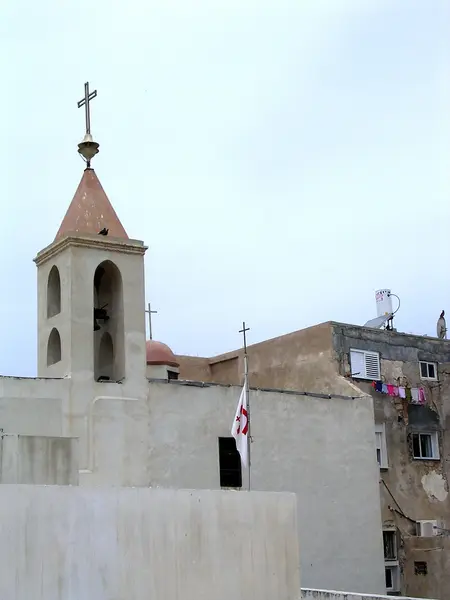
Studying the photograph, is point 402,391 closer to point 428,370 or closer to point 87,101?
point 428,370

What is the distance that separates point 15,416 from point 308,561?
25.4 ft

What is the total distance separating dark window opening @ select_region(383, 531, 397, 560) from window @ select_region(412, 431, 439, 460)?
244cm

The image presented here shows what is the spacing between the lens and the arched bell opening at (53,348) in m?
20.7

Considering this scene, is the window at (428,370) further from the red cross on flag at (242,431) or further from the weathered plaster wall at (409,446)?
the red cross on flag at (242,431)

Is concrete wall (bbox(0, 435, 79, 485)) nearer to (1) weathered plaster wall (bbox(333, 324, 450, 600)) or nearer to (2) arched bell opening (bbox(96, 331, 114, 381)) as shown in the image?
(2) arched bell opening (bbox(96, 331, 114, 381))

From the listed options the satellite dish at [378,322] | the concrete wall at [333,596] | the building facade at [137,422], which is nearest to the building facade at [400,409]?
the satellite dish at [378,322]

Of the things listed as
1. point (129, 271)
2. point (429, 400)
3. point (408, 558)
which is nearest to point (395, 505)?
point (408, 558)

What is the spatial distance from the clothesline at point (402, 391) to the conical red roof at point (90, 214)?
9.48m

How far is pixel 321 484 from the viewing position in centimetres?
2348

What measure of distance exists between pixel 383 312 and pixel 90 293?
1260 cm

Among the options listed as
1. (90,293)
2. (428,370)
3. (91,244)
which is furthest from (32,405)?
(428,370)

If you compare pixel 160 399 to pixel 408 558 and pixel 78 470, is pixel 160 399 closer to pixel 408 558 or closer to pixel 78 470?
pixel 78 470

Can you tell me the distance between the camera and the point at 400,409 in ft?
90.9

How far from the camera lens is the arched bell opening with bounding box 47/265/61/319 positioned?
829 inches
